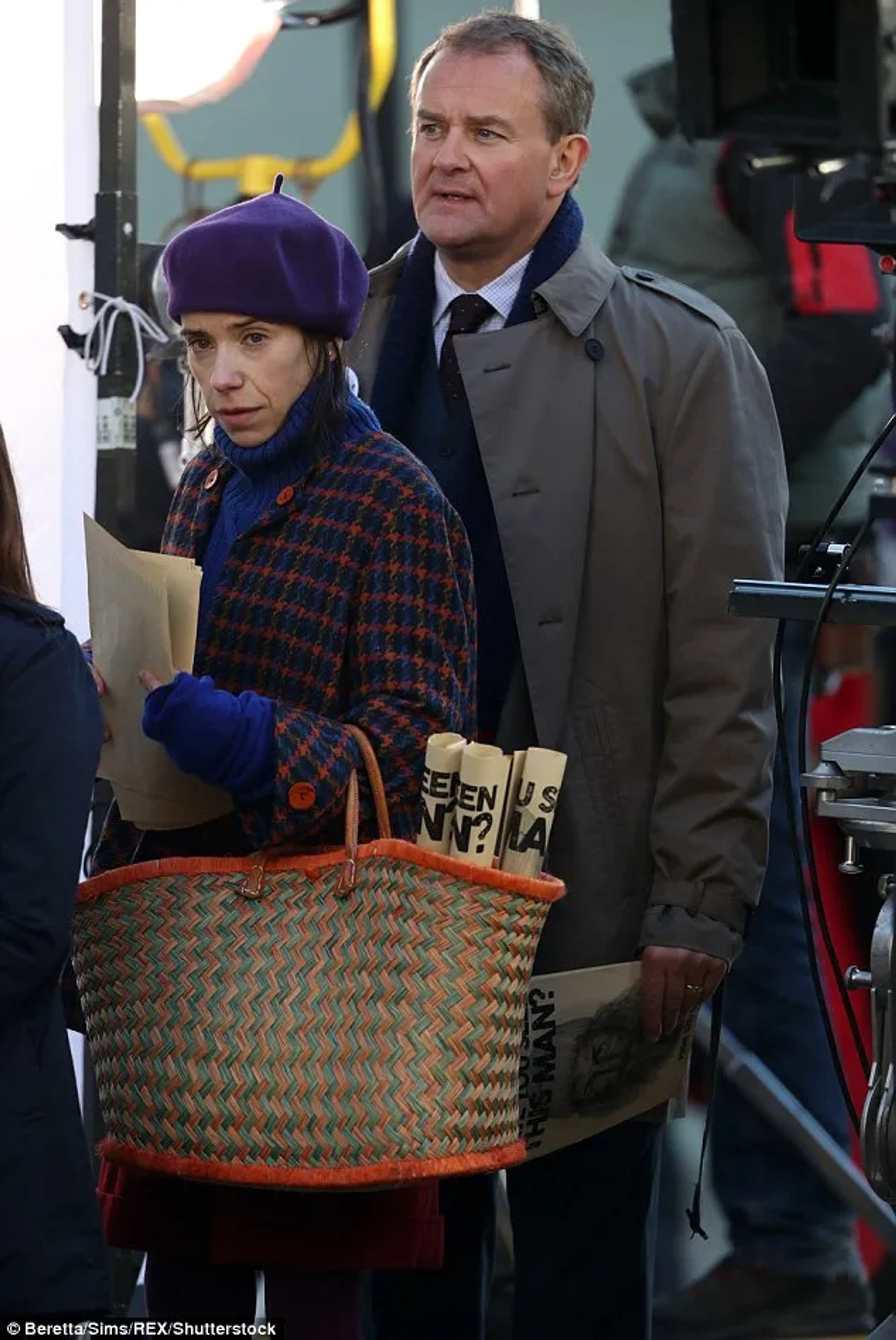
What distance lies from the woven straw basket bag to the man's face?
2.89 feet

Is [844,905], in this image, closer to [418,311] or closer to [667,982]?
[667,982]

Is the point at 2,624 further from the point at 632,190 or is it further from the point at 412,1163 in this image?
the point at 632,190

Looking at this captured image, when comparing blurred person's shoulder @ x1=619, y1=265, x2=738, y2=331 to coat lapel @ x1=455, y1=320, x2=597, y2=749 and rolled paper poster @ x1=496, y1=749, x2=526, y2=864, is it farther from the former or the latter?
rolled paper poster @ x1=496, y1=749, x2=526, y2=864

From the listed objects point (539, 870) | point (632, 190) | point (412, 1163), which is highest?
point (632, 190)

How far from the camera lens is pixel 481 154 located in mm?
2811

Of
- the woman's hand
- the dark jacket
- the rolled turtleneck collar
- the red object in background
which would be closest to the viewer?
the dark jacket

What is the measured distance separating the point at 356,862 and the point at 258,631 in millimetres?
321

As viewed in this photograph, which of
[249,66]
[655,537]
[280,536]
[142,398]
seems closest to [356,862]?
[280,536]

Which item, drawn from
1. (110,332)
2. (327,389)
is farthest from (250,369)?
(110,332)

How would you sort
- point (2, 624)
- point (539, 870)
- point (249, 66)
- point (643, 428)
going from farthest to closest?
point (249, 66) → point (643, 428) → point (539, 870) → point (2, 624)

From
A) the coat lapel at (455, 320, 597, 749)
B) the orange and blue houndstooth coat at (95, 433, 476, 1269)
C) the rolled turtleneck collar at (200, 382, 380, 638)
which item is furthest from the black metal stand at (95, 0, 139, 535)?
the orange and blue houndstooth coat at (95, 433, 476, 1269)

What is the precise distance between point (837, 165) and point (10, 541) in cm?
89

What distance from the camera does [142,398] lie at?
11.6 ft

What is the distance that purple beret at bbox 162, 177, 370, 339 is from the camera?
2314 mm
